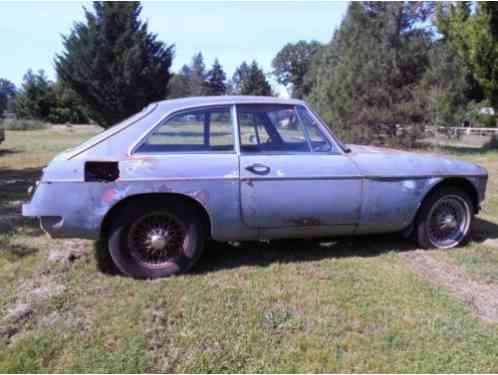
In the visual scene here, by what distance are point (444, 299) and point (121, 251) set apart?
9.29 feet

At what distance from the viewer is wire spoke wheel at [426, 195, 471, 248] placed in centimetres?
413

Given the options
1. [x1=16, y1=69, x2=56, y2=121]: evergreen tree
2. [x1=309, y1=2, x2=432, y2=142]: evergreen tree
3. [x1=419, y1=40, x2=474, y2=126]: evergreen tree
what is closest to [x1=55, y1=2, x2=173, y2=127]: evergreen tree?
[x1=309, y1=2, x2=432, y2=142]: evergreen tree

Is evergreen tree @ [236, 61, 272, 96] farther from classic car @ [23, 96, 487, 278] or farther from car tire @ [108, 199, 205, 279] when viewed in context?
car tire @ [108, 199, 205, 279]

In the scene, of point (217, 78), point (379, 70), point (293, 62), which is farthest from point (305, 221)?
point (217, 78)

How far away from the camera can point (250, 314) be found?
2869 millimetres

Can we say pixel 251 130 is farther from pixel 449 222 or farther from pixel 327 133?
pixel 449 222

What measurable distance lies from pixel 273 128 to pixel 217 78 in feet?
266

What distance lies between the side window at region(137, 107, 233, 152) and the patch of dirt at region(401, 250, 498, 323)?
7.46 feet

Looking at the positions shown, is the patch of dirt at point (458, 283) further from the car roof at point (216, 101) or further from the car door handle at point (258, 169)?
the car roof at point (216, 101)

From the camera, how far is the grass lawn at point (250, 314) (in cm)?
240

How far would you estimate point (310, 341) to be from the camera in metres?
2.56

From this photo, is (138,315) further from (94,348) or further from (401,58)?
(401,58)

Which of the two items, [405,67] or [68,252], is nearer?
[68,252]

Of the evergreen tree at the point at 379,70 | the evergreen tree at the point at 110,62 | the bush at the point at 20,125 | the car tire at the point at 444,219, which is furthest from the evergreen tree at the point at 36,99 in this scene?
the car tire at the point at 444,219
